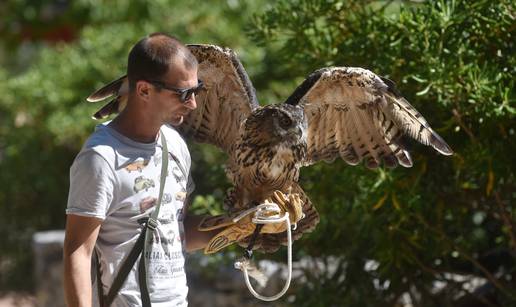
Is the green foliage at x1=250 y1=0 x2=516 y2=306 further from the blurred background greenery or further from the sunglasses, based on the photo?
the sunglasses

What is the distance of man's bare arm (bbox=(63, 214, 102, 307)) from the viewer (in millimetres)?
3166

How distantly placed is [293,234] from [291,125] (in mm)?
446

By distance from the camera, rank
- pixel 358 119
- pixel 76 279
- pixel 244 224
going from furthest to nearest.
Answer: pixel 358 119
pixel 244 224
pixel 76 279

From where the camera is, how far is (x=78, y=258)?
3.17 meters

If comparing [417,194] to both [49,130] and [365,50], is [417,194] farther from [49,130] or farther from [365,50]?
[49,130]

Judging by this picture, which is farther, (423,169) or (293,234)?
(423,169)

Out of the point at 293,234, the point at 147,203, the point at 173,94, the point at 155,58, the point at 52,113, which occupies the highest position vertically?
the point at 155,58

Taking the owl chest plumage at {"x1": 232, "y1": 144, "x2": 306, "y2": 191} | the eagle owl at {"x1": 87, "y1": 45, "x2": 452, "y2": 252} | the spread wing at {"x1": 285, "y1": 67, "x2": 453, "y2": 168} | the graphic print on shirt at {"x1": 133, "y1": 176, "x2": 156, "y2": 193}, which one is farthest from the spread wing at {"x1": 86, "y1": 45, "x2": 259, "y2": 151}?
the graphic print on shirt at {"x1": 133, "y1": 176, "x2": 156, "y2": 193}

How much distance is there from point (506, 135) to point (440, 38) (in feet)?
2.00

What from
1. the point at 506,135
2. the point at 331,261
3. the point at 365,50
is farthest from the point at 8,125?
the point at 506,135

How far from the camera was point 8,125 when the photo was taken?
8.91 m

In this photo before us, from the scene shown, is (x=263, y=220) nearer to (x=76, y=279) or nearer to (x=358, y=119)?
(x=76, y=279)

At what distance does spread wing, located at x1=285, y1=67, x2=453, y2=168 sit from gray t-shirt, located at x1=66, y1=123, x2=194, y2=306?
3.04 ft

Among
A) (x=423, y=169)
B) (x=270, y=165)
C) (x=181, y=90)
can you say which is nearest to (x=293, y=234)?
(x=270, y=165)
